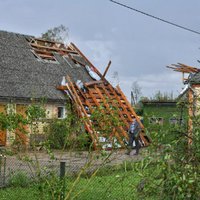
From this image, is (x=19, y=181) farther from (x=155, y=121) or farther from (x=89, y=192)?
(x=155, y=121)

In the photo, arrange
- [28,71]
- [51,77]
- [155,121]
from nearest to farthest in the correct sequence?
[155,121] < [28,71] < [51,77]

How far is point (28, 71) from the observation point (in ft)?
92.1

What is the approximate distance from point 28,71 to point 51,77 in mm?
1523

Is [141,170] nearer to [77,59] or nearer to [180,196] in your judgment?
[180,196]

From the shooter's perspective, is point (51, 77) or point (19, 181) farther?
point (51, 77)

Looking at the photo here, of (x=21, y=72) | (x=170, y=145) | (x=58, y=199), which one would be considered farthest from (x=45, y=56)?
(x=170, y=145)

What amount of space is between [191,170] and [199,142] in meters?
0.30

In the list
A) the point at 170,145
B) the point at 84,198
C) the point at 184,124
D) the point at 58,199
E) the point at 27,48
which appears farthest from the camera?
the point at 27,48

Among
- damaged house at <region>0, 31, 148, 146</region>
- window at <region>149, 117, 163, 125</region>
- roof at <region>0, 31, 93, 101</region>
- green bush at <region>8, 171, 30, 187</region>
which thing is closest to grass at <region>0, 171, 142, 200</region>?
green bush at <region>8, 171, 30, 187</region>

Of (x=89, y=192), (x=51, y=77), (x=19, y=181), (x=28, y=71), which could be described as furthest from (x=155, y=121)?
(x=51, y=77)

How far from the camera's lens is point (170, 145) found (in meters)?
4.36

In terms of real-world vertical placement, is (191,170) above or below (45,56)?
below

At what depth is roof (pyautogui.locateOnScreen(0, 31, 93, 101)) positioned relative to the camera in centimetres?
2589

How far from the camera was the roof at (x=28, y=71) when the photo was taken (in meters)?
25.9
